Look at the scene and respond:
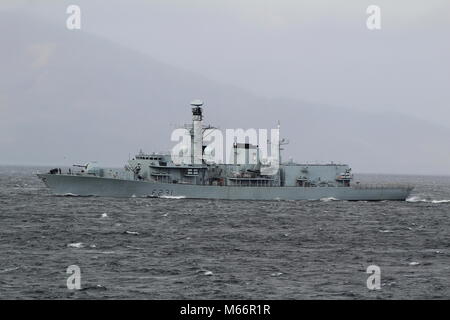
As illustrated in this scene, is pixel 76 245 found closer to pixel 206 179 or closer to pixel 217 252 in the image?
pixel 217 252

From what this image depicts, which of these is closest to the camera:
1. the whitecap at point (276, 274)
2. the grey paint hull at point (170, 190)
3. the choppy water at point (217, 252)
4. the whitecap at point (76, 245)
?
the choppy water at point (217, 252)

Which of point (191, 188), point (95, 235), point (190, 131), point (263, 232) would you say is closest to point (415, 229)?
point (263, 232)

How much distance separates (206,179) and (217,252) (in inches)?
1568

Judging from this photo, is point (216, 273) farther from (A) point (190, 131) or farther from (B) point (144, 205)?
(A) point (190, 131)

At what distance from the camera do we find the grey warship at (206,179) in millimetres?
74812

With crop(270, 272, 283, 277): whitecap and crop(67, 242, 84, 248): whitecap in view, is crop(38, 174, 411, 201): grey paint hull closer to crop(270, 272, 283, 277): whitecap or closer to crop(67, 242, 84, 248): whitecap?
crop(67, 242, 84, 248): whitecap

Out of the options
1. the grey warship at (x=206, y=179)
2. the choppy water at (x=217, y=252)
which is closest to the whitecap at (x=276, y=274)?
the choppy water at (x=217, y=252)

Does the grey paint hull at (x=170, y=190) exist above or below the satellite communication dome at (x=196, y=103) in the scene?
below

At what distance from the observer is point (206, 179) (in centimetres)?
7762

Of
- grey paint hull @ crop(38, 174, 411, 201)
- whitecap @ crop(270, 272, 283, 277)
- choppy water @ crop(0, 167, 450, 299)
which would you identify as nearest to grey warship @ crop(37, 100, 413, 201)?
grey paint hull @ crop(38, 174, 411, 201)

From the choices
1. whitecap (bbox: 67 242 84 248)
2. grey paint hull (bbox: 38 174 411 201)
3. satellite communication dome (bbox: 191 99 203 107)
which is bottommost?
whitecap (bbox: 67 242 84 248)

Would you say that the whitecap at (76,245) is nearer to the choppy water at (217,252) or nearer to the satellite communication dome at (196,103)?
the choppy water at (217,252)

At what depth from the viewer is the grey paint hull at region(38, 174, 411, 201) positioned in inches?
2933
